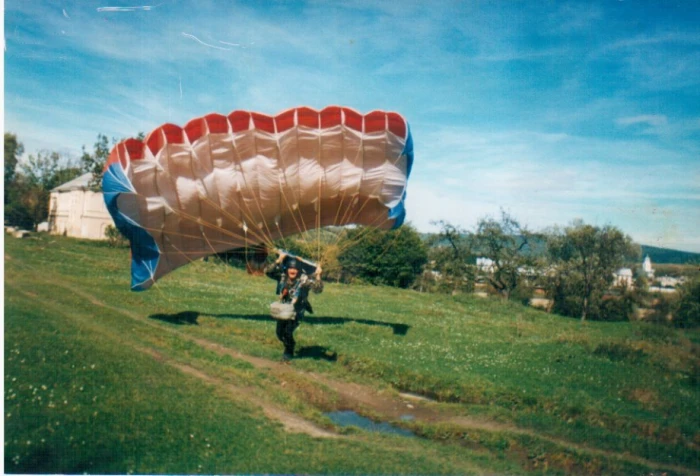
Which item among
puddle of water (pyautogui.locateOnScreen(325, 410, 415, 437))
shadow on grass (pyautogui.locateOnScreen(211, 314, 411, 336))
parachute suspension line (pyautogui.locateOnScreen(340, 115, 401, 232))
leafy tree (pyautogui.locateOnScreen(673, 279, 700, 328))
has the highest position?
parachute suspension line (pyautogui.locateOnScreen(340, 115, 401, 232))

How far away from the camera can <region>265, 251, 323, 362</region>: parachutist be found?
25.6 feet

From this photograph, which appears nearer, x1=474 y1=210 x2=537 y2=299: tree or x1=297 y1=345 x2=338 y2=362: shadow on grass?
x1=297 y1=345 x2=338 y2=362: shadow on grass

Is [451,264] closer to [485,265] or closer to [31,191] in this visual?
[485,265]


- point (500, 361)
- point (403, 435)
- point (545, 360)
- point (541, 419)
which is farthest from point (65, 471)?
point (545, 360)

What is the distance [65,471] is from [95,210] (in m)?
10.4

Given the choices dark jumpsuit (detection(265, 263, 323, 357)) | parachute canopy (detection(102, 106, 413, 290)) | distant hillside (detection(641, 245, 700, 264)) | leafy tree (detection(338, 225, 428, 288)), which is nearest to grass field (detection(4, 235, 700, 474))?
dark jumpsuit (detection(265, 263, 323, 357))

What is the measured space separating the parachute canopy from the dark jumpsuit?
29.3 inches

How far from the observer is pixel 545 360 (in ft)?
29.9

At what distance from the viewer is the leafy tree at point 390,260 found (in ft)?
83.1

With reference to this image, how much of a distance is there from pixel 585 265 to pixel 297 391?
17.5 metres

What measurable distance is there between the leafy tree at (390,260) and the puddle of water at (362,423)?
720 inches

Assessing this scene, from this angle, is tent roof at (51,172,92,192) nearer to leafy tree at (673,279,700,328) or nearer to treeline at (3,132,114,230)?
treeline at (3,132,114,230)

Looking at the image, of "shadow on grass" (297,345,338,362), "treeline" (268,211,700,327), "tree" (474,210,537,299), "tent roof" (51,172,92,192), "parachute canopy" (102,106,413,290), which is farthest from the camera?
"tree" (474,210,537,299)

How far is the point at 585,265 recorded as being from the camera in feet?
68.1
